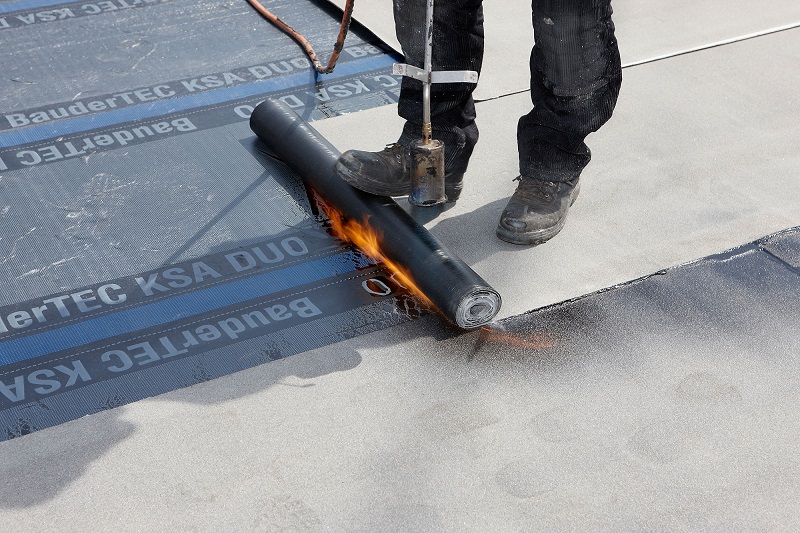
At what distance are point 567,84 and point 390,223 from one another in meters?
0.67

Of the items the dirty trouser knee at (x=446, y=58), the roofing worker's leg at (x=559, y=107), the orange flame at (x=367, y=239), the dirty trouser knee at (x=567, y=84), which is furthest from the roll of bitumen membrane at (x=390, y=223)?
the dirty trouser knee at (x=567, y=84)

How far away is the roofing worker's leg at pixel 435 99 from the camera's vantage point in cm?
279

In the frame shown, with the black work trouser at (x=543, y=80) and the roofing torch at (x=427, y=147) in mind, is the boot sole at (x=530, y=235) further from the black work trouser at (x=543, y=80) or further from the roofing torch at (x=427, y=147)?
the roofing torch at (x=427, y=147)

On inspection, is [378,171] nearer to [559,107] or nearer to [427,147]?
[427,147]

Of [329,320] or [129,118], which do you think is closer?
[329,320]

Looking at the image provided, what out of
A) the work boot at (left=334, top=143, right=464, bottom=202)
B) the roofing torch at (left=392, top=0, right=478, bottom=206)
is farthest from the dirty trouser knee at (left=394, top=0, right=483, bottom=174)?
the roofing torch at (left=392, top=0, right=478, bottom=206)

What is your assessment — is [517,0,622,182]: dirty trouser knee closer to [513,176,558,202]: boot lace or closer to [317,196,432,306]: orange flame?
[513,176,558,202]: boot lace

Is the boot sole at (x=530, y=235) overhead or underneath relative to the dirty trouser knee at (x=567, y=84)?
underneath

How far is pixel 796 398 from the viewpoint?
7.32 ft

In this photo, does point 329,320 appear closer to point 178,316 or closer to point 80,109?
point 178,316

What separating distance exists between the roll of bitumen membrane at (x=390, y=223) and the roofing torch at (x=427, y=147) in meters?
0.11

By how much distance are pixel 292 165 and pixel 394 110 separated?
68 centimetres

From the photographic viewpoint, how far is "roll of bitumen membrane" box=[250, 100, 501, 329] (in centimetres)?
243

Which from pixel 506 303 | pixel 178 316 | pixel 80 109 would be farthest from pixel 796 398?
pixel 80 109
